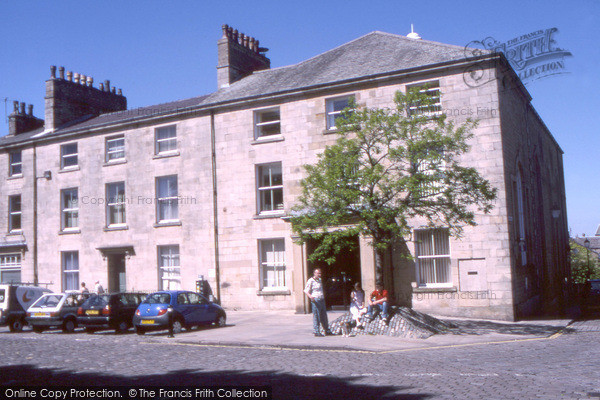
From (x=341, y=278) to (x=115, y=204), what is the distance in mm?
11591

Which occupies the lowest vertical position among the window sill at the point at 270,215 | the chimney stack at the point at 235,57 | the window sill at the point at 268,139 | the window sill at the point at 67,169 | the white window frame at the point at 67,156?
the window sill at the point at 270,215

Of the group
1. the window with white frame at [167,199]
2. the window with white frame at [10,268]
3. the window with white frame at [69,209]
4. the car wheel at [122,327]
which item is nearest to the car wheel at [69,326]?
the car wheel at [122,327]

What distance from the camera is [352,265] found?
24656 millimetres

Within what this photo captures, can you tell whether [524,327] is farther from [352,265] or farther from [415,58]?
[415,58]

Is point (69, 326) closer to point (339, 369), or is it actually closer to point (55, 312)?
point (55, 312)

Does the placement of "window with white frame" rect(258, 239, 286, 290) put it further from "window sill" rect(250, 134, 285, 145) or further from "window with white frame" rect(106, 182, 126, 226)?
"window with white frame" rect(106, 182, 126, 226)

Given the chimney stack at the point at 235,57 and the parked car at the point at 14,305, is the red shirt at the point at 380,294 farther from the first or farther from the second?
the chimney stack at the point at 235,57

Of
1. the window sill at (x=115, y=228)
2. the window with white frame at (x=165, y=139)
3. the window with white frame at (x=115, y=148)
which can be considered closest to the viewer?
the window with white frame at (x=165, y=139)

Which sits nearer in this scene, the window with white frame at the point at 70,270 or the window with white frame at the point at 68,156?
the window with white frame at the point at 70,270

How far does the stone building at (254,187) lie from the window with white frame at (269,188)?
8 cm

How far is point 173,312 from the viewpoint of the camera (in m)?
18.7

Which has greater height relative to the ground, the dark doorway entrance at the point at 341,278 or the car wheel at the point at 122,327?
the dark doorway entrance at the point at 341,278

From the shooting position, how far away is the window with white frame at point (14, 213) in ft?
Answer: 105

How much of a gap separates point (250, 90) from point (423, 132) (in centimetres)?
1168
